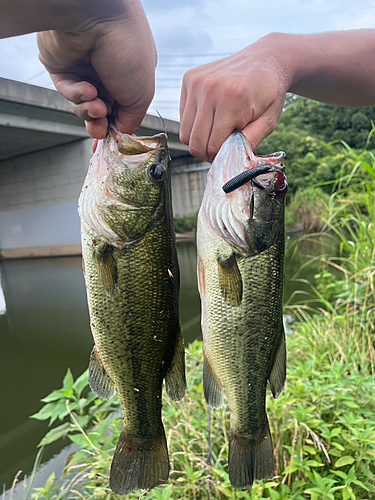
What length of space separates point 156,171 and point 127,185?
0.12 metres

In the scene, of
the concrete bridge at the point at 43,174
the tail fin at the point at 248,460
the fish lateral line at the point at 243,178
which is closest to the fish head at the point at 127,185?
the fish lateral line at the point at 243,178

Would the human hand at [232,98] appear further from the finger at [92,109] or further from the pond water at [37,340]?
the pond water at [37,340]

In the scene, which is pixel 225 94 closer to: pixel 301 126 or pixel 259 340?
pixel 259 340

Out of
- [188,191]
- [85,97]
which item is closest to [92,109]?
[85,97]

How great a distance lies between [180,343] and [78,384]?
1750mm

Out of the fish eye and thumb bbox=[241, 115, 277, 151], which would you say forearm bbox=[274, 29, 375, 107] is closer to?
thumb bbox=[241, 115, 277, 151]

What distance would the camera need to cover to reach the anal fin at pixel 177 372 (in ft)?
4.33

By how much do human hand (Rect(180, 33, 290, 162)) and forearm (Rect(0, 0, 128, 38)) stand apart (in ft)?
1.09

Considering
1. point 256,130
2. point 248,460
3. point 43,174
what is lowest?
point 248,460

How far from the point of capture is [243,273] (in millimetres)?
1336

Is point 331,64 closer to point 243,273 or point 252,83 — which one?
point 252,83

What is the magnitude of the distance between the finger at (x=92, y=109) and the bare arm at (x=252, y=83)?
0.29m

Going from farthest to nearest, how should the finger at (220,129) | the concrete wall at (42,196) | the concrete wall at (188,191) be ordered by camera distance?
the concrete wall at (188,191)
the concrete wall at (42,196)
the finger at (220,129)

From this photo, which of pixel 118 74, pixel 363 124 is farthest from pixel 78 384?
pixel 363 124
